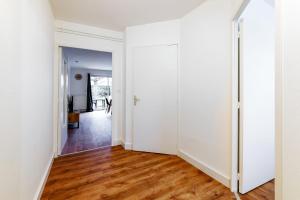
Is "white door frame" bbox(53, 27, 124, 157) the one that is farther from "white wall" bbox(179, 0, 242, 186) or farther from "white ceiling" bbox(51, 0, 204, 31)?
"white wall" bbox(179, 0, 242, 186)

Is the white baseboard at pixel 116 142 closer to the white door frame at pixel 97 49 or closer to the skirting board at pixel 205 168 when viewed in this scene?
the white door frame at pixel 97 49

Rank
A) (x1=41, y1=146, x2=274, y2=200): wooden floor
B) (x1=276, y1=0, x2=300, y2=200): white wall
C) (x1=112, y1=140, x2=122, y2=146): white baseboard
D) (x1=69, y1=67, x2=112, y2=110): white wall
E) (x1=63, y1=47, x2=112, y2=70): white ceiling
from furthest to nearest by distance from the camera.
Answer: (x1=69, y1=67, x2=112, y2=110): white wall → (x1=63, y1=47, x2=112, y2=70): white ceiling → (x1=112, y1=140, x2=122, y2=146): white baseboard → (x1=41, y1=146, x2=274, y2=200): wooden floor → (x1=276, y1=0, x2=300, y2=200): white wall

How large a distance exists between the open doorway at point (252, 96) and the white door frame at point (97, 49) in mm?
2169

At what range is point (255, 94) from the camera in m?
1.68

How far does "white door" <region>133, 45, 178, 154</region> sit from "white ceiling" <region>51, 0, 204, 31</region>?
1.68 feet

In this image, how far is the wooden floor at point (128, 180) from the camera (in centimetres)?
160

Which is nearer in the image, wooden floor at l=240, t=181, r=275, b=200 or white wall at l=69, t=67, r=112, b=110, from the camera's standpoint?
wooden floor at l=240, t=181, r=275, b=200

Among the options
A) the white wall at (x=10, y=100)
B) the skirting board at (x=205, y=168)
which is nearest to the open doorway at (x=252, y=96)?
the skirting board at (x=205, y=168)

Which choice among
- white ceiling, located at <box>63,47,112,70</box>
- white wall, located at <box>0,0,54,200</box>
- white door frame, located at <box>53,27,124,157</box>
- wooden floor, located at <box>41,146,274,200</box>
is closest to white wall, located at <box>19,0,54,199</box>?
white wall, located at <box>0,0,54,200</box>

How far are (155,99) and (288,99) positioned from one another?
209 centimetres

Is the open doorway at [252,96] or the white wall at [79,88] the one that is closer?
the open doorway at [252,96]

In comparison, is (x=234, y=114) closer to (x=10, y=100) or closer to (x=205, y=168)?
(x=205, y=168)

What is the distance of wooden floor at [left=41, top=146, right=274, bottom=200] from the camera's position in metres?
1.60

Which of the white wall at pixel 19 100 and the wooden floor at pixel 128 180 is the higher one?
the white wall at pixel 19 100
